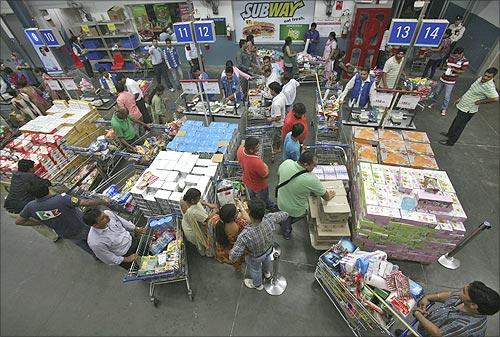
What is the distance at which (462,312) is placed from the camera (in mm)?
2820

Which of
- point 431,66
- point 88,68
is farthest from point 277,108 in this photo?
point 88,68

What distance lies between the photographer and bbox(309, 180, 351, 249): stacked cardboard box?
445 centimetres

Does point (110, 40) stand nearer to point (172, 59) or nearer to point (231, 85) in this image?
point (172, 59)

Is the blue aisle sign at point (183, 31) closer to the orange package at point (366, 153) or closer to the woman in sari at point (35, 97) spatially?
the orange package at point (366, 153)

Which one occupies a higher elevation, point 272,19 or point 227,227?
point 272,19

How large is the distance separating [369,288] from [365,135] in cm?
354

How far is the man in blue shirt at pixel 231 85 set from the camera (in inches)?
309

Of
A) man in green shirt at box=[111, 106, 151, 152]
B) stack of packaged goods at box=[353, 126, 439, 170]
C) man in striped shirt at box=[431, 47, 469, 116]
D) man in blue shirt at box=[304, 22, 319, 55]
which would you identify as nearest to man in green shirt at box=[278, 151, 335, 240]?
stack of packaged goods at box=[353, 126, 439, 170]

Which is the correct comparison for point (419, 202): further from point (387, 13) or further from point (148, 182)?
point (387, 13)

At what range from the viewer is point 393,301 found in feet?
11.2

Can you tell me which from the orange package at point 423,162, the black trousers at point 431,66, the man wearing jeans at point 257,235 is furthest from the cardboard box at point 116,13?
the black trousers at point 431,66

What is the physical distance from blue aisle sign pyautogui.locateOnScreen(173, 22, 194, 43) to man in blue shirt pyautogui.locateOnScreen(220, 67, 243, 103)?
196 centimetres

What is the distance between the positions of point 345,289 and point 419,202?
1.92 metres

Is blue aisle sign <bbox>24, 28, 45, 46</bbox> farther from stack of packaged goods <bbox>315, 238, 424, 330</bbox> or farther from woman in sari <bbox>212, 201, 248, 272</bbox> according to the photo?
stack of packaged goods <bbox>315, 238, 424, 330</bbox>
